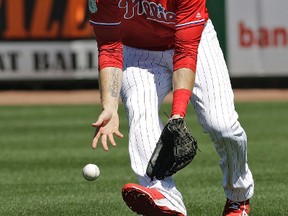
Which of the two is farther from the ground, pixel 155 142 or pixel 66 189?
pixel 155 142

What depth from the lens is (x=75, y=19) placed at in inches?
731

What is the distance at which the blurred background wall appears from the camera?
1805 cm

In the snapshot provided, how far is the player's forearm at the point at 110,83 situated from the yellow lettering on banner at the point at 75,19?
42.5 feet

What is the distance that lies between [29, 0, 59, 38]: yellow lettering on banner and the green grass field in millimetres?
4647

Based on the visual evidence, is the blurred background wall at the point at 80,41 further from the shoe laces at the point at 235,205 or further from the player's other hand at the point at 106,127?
the player's other hand at the point at 106,127

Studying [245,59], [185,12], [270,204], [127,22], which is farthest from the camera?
[245,59]

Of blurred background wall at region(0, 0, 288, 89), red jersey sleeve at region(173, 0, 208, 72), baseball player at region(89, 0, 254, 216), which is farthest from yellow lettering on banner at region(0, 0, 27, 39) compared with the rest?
red jersey sleeve at region(173, 0, 208, 72)

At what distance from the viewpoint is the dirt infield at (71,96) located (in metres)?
17.1

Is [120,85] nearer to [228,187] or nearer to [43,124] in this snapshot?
[228,187]

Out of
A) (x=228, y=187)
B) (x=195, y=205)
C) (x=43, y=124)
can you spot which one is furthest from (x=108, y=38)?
(x=43, y=124)

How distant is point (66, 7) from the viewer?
61.3ft

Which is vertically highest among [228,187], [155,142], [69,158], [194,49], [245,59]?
[194,49]

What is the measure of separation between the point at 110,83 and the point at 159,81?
33 cm

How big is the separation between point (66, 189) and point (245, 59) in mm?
10965
